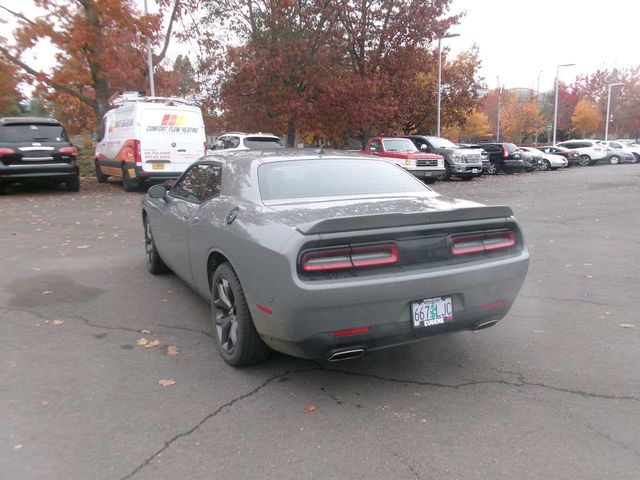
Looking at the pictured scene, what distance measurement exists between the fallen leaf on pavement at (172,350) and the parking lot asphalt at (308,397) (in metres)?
0.04

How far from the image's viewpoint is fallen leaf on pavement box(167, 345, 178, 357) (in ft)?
13.2

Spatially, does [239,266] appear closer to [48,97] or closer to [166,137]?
[166,137]

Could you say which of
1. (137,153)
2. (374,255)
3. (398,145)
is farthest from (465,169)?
(374,255)

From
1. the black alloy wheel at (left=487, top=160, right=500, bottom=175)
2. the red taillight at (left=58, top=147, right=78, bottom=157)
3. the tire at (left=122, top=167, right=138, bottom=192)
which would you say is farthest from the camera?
the black alloy wheel at (left=487, top=160, right=500, bottom=175)

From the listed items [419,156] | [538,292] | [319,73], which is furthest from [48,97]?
[538,292]

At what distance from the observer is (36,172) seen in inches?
534

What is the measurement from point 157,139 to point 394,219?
1227cm

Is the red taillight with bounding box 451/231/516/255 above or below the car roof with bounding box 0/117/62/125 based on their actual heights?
below

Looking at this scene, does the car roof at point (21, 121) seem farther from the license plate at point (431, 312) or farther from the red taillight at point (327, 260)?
the license plate at point (431, 312)

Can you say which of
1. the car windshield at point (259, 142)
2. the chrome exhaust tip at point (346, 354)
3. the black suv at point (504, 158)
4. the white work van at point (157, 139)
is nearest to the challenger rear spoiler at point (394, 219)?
the chrome exhaust tip at point (346, 354)

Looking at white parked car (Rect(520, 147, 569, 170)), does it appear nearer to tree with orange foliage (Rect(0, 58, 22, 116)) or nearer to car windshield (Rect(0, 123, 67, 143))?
car windshield (Rect(0, 123, 67, 143))

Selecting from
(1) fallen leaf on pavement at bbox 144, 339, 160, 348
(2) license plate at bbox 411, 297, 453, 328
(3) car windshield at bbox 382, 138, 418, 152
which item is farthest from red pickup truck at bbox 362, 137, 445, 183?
(2) license plate at bbox 411, 297, 453, 328

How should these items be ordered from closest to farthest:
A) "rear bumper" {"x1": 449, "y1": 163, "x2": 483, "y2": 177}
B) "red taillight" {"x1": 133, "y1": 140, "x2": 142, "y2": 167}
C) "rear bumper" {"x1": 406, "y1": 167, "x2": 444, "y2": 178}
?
"red taillight" {"x1": 133, "y1": 140, "x2": 142, "y2": 167}
"rear bumper" {"x1": 406, "y1": 167, "x2": 444, "y2": 178}
"rear bumper" {"x1": 449, "y1": 163, "x2": 483, "y2": 177}

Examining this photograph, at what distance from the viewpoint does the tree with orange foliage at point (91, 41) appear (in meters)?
17.7
